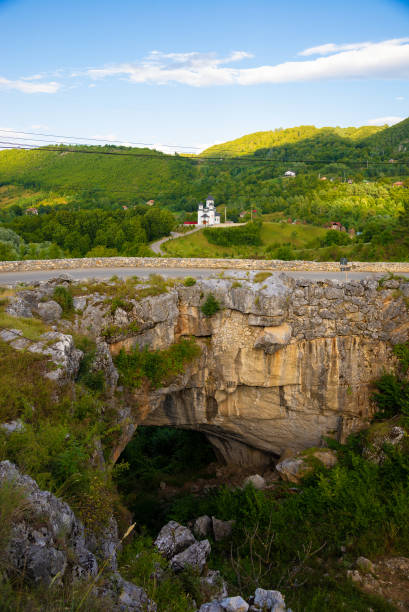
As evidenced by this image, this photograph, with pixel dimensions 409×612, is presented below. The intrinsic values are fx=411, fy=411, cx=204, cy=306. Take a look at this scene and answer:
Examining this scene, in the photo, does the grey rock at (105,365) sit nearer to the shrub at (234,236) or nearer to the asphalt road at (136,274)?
the asphalt road at (136,274)

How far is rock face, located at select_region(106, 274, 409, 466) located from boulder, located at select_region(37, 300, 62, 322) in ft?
7.08

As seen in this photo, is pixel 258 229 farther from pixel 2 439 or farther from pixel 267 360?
pixel 2 439

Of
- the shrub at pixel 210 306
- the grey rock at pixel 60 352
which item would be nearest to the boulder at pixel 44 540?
the grey rock at pixel 60 352

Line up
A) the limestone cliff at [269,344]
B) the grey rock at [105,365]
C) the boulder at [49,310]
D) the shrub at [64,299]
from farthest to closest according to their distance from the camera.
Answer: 1. the limestone cliff at [269,344]
2. the shrub at [64,299]
3. the boulder at [49,310]
4. the grey rock at [105,365]

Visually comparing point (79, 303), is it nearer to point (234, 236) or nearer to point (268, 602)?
point (268, 602)

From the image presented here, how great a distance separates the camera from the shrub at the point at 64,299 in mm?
12336

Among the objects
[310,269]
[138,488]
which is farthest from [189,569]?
[310,269]

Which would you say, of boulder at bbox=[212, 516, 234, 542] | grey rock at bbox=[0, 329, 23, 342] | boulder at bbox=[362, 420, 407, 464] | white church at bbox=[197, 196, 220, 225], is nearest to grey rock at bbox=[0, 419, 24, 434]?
grey rock at bbox=[0, 329, 23, 342]

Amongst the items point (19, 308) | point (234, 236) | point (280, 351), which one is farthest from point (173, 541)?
point (234, 236)

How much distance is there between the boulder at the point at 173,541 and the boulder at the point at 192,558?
0.28m

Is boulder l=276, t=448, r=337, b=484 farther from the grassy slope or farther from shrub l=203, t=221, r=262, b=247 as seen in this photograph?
the grassy slope

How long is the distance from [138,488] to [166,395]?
13.1ft

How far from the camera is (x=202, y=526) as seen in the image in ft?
38.5

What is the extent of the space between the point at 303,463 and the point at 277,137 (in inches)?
6366
